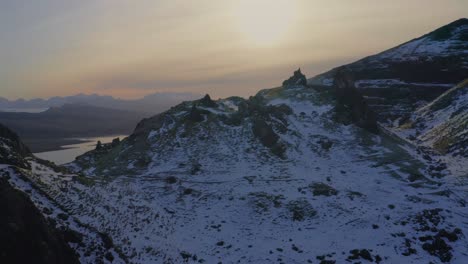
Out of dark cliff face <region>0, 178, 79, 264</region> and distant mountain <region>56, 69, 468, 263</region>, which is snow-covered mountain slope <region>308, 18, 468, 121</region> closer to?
distant mountain <region>56, 69, 468, 263</region>

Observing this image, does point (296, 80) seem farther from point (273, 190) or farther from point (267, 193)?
point (267, 193)

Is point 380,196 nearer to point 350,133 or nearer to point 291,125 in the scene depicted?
point 350,133

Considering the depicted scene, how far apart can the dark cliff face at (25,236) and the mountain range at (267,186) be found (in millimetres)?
3138

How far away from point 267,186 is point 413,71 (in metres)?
110

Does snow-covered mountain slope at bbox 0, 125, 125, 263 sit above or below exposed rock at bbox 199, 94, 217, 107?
below

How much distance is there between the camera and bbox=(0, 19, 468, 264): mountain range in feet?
96.1

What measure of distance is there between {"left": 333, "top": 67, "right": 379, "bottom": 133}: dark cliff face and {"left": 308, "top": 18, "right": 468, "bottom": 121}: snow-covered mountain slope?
2956 centimetres

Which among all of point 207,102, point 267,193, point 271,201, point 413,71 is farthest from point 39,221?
point 413,71

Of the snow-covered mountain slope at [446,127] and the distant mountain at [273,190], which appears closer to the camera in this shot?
the distant mountain at [273,190]

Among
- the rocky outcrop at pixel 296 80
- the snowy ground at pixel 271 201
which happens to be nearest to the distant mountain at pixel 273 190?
the snowy ground at pixel 271 201

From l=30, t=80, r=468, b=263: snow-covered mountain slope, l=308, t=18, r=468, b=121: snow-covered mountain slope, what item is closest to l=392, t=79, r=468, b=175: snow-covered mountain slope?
l=30, t=80, r=468, b=263: snow-covered mountain slope

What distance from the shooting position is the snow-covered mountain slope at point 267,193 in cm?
3005

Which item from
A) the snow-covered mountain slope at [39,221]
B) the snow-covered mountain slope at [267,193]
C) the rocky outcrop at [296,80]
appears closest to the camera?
the snow-covered mountain slope at [39,221]

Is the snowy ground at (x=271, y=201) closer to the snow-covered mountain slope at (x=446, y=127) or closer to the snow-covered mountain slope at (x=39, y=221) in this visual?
the snow-covered mountain slope at (x=39, y=221)
